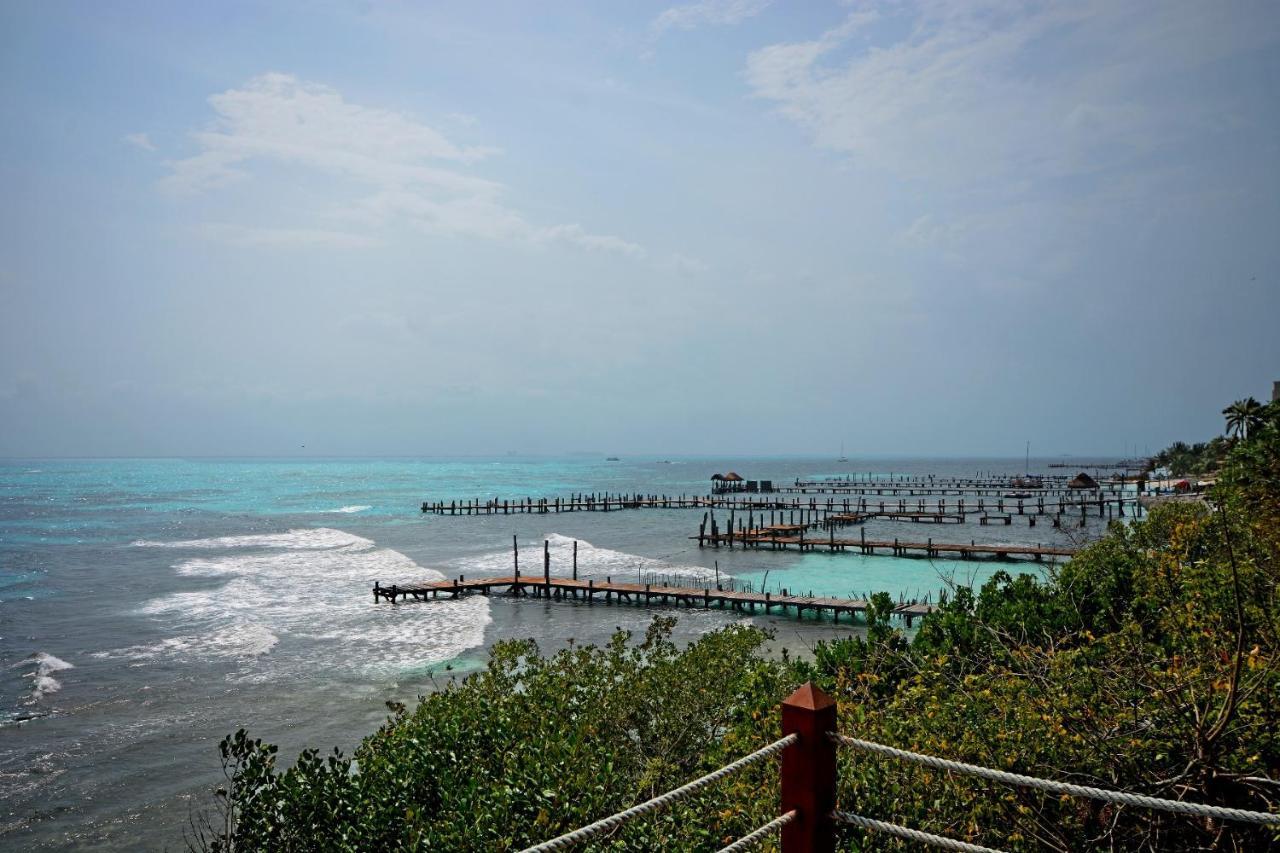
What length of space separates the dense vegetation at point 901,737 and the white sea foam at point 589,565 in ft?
95.4

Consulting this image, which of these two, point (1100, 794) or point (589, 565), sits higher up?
point (1100, 794)

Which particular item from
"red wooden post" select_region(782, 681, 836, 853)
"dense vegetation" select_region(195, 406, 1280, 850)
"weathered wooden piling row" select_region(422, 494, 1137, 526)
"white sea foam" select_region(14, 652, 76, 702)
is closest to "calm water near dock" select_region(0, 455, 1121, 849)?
"white sea foam" select_region(14, 652, 76, 702)

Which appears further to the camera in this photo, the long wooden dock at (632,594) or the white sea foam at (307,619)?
the long wooden dock at (632,594)

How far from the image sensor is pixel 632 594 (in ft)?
121

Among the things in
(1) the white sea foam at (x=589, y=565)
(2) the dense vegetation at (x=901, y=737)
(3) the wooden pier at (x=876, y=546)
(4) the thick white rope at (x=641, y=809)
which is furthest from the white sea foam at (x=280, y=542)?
(4) the thick white rope at (x=641, y=809)

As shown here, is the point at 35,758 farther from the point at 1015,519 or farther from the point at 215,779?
the point at 1015,519

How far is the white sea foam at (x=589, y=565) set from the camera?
43003mm

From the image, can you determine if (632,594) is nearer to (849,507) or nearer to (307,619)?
(307,619)

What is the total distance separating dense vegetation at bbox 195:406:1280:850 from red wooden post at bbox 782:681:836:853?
247 cm

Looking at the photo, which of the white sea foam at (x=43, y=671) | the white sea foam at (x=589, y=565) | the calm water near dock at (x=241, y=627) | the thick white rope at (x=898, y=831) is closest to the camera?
the thick white rope at (x=898, y=831)

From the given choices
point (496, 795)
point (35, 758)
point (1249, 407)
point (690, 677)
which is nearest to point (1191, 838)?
point (496, 795)

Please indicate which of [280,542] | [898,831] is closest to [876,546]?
[280,542]

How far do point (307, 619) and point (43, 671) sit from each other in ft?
29.0

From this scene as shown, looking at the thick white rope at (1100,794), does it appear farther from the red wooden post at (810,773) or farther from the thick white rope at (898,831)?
the thick white rope at (898,831)
